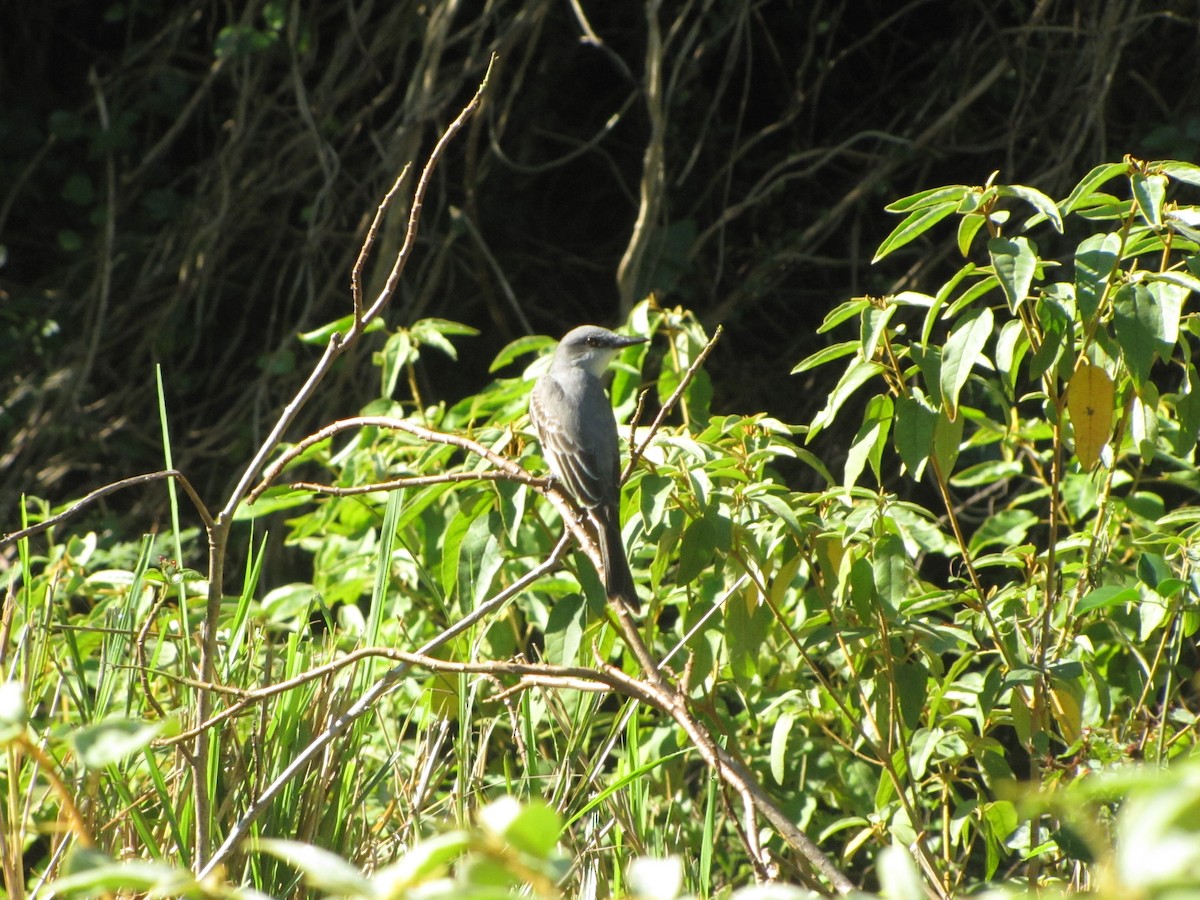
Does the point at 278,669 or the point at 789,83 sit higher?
the point at 789,83

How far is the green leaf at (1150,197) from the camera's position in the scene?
2156 millimetres

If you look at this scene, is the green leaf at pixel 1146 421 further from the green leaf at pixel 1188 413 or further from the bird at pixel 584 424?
the bird at pixel 584 424

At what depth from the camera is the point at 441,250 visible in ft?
20.2

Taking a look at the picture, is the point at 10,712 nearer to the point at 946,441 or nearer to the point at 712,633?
the point at 946,441

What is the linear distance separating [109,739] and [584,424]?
3285mm

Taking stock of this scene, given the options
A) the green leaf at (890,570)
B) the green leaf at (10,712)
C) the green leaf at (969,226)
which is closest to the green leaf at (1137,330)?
the green leaf at (969,226)

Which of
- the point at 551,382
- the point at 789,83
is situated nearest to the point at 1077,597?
the point at 551,382

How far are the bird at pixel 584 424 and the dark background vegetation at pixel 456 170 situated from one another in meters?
1.06

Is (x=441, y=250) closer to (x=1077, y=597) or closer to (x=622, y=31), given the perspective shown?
(x=622, y=31)

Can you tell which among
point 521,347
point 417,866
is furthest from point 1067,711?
point 417,866

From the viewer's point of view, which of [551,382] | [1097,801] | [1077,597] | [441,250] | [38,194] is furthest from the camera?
[38,194]

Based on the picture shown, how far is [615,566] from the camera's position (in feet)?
9.80

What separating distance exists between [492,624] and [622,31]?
13.3 feet

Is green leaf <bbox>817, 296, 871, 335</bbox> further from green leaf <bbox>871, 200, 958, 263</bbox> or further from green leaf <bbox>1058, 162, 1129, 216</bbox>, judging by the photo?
green leaf <bbox>1058, 162, 1129, 216</bbox>
